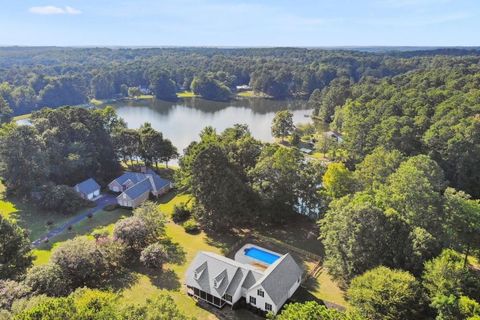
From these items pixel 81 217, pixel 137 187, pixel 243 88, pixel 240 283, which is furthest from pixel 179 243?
pixel 243 88

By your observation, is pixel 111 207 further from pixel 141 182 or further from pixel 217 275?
pixel 217 275

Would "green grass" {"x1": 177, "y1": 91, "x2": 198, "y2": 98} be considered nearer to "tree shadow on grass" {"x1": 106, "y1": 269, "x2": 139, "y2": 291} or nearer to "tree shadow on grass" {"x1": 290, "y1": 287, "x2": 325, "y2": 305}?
"tree shadow on grass" {"x1": 106, "y1": 269, "x2": 139, "y2": 291}

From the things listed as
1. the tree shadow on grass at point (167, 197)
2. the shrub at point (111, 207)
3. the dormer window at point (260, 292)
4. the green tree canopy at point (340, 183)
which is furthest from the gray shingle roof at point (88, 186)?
the green tree canopy at point (340, 183)

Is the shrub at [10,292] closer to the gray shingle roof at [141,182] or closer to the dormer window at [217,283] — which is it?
the dormer window at [217,283]

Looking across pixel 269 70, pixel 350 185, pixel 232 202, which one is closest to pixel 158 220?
pixel 232 202

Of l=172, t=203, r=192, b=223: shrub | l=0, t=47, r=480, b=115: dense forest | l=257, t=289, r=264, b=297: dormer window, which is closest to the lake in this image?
l=0, t=47, r=480, b=115: dense forest

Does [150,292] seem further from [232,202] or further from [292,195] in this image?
[292,195]
